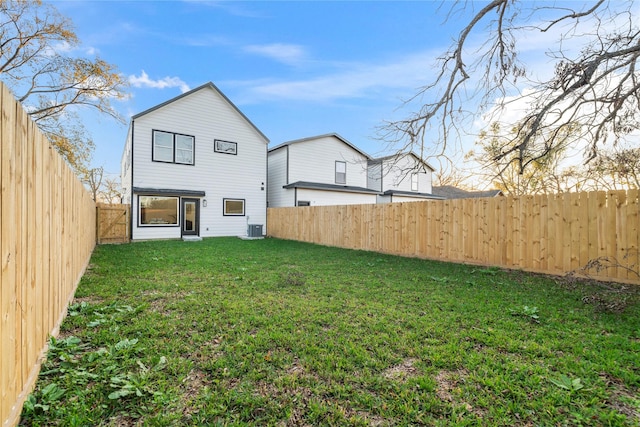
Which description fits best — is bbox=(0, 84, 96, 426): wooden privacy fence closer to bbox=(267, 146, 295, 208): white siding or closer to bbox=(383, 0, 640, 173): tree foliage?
bbox=(383, 0, 640, 173): tree foliage

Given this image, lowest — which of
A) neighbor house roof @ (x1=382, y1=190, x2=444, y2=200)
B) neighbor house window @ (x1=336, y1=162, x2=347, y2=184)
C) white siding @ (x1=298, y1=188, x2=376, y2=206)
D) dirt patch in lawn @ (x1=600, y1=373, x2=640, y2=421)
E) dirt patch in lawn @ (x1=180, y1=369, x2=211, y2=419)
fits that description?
dirt patch in lawn @ (x1=600, y1=373, x2=640, y2=421)

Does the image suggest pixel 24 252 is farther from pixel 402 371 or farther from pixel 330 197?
pixel 330 197

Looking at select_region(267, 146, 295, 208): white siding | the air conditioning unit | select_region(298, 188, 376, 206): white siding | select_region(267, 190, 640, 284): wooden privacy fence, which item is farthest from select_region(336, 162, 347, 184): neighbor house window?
select_region(267, 190, 640, 284): wooden privacy fence

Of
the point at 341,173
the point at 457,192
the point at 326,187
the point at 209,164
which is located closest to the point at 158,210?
the point at 209,164

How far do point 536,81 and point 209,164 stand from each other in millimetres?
13312

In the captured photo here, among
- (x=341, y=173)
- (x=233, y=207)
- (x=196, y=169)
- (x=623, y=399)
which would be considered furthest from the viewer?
(x=341, y=173)

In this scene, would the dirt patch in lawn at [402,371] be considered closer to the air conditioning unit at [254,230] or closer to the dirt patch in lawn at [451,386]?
the dirt patch in lawn at [451,386]

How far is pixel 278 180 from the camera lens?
17656 mm

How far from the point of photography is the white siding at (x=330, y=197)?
1655cm

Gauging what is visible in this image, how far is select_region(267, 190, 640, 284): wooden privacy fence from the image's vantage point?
5367 millimetres

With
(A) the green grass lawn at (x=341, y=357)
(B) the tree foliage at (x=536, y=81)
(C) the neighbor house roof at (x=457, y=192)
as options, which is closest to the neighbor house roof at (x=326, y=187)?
(C) the neighbor house roof at (x=457, y=192)

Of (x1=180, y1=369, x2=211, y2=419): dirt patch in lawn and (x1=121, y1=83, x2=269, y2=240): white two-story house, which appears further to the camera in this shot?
(x1=121, y1=83, x2=269, y2=240): white two-story house

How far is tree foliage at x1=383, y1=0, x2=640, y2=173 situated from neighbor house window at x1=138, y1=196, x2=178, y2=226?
11636mm

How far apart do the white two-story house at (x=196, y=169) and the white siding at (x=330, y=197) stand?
2.37 metres
